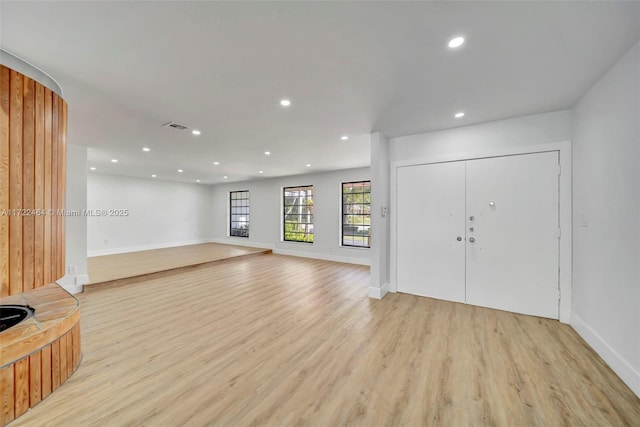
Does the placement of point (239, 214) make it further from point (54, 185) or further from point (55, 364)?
point (55, 364)

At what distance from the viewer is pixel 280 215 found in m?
8.14

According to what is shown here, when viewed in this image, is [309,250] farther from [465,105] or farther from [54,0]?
[54,0]

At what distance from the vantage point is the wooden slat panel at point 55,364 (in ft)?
5.94

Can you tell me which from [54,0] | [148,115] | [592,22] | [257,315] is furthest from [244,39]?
[257,315]

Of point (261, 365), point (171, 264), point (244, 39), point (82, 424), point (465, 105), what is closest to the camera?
point (82, 424)

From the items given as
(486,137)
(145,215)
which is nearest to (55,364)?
(486,137)

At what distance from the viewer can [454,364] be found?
2146 millimetres

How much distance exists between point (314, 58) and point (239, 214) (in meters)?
8.43

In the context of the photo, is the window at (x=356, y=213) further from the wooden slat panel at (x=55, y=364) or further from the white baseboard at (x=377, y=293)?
the wooden slat panel at (x=55, y=364)

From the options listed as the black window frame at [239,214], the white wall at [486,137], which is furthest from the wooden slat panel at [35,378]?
the black window frame at [239,214]

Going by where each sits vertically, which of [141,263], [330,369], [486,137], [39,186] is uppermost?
[486,137]

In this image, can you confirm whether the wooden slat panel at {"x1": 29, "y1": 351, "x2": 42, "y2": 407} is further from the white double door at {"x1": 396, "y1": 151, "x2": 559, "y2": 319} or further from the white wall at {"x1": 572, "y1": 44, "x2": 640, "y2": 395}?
the white wall at {"x1": 572, "y1": 44, "x2": 640, "y2": 395}

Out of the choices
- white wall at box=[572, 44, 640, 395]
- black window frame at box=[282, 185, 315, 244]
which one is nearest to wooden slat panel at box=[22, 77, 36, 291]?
white wall at box=[572, 44, 640, 395]

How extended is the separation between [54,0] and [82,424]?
256 cm
